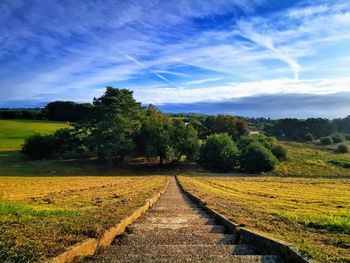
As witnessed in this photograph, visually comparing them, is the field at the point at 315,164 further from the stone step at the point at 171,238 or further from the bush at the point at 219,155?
the stone step at the point at 171,238

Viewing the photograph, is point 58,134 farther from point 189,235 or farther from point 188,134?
point 189,235

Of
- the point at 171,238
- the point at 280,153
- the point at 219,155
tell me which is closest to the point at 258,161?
the point at 219,155

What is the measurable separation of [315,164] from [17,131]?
7645 cm

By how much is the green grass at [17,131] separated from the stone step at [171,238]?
78895 millimetres

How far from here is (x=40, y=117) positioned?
403ft

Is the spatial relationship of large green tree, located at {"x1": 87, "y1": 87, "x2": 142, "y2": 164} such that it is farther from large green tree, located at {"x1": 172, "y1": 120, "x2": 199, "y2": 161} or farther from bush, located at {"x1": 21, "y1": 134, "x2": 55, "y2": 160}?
bush, located at {"x1": 21, "y1": 134, "x2": 55, "y2": 160}

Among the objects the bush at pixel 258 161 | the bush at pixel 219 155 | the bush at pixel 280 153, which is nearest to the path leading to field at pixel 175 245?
the bush at pixel 219 155

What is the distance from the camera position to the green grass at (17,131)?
266ft

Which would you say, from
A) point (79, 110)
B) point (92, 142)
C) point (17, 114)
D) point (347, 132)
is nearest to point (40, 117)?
point (17, 114)

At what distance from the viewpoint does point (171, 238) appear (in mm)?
6895

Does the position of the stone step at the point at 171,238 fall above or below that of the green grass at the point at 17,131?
below

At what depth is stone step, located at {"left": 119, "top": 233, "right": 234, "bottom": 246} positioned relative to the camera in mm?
6570

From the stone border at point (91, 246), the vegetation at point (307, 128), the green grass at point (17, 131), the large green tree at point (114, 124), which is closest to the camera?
the stone border at point (91, 246)

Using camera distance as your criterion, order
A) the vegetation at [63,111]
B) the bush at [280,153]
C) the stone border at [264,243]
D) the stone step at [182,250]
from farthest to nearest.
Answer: the vegetation at [63,111] → the bush at [280,153] → the stone step at [182,250] → the stone border at [264,243]
